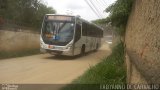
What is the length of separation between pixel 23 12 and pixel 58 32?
13.7m

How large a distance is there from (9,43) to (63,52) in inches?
158

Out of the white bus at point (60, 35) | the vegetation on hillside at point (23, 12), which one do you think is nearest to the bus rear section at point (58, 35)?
the white bus at point (60, 35)

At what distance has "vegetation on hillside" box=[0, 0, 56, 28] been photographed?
25734 millimetres

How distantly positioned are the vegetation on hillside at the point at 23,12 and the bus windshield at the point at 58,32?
8390 mm

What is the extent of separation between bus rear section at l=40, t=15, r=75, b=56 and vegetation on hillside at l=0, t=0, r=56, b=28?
331 inches

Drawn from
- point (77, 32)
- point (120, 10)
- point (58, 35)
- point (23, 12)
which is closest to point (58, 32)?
point (58, 35)

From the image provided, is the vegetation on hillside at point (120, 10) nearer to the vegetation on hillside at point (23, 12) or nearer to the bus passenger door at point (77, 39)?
the bus passenger door at point (77, 39)

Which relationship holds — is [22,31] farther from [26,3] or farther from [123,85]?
[123,85]

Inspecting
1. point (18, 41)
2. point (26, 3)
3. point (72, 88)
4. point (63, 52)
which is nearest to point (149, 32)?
point (72, 88)

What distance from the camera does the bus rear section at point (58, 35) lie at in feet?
53.9

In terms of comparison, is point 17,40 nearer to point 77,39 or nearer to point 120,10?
point 77,39

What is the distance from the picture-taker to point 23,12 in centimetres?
2898

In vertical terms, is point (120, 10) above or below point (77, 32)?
above

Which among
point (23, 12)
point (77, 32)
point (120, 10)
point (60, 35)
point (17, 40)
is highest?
point (23, 12)
